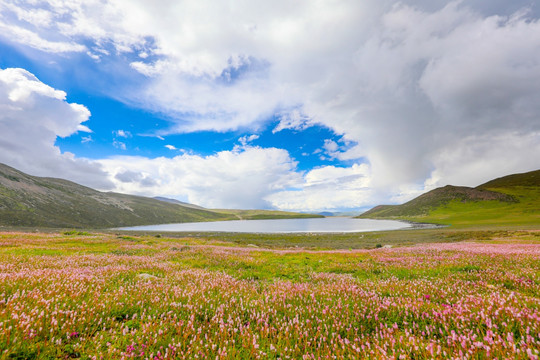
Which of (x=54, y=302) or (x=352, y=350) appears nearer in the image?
(x=352, y=350)

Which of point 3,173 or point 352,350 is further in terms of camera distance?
point 3,173

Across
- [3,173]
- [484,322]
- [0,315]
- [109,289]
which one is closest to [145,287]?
[109,289]

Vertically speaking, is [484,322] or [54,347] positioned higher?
[484,322]

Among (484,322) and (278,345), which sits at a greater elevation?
(484,322)

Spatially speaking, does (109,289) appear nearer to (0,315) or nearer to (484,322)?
(0,315)

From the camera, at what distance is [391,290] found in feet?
21.9

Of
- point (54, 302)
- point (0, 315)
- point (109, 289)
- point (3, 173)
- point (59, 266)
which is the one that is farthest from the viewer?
point (3, 173)

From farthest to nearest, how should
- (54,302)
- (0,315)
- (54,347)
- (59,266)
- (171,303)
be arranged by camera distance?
(59,266), (171,303), (54,302), (0,315), (54,347)

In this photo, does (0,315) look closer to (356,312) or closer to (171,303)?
(171,303)

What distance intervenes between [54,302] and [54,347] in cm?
197

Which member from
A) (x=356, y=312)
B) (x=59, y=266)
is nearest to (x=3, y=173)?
(x=59, y=266)

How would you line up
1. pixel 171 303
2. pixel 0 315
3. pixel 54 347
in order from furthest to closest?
1. pixel 171 303
2. pixel 0 315
3. pixel 54 347

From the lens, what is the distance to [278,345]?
12.0 ft

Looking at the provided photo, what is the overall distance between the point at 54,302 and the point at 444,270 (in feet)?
44.2
